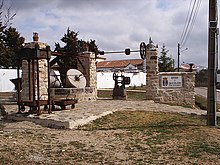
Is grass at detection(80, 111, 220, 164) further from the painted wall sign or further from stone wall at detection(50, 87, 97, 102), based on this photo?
the painted wall sign

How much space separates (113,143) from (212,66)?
401cm

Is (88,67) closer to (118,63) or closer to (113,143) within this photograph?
(113,143)

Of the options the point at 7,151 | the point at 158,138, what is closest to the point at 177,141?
the point at 158,138

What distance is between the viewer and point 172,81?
17.4 m

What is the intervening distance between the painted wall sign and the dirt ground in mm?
7326

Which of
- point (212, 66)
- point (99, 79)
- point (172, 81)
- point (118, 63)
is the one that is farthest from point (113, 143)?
point (118, 63)

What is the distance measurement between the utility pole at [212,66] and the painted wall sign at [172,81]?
7.68m

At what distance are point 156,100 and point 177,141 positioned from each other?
944 cm

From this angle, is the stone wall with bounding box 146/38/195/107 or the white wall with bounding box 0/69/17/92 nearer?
the stone wall with bounding box 146/38/195/107

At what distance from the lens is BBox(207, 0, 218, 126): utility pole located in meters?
9.46

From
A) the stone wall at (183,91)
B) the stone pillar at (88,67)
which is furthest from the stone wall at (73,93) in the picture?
the stone wall at (183,91)

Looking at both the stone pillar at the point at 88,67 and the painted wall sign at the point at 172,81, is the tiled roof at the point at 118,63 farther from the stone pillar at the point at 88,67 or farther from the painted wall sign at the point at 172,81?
the painted wall sign at the point at 172,81

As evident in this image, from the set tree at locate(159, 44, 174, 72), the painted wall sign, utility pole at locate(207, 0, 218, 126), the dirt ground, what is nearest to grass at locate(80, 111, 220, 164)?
the dirt ground

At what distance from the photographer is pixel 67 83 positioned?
52.7 ft
